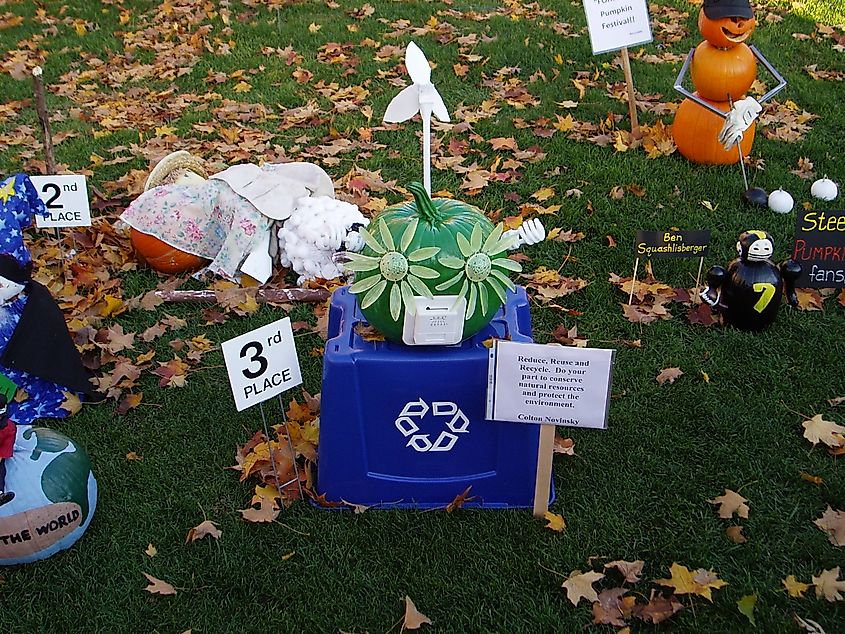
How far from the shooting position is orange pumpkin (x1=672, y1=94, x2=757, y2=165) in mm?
4887

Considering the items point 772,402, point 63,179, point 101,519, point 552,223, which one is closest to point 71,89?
point 63,179

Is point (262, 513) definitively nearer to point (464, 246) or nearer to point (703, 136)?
point (464, 246)

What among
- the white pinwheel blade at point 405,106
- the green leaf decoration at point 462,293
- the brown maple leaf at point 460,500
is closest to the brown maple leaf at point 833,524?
the brown maple leaf at point 460,500

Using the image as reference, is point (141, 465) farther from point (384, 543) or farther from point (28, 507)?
point (384, 543)

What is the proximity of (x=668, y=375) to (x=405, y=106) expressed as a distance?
1655mm

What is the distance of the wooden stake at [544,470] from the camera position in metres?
2.65

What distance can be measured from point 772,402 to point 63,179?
3536 mm

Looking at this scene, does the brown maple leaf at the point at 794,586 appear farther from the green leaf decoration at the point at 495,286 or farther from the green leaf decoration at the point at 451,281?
the green leaf decoration at the point at 451,281

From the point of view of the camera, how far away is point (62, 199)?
159 inches

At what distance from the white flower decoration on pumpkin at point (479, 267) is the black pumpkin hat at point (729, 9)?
2.92 meters

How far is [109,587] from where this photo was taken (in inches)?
105

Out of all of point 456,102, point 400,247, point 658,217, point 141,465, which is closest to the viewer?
point 400,247

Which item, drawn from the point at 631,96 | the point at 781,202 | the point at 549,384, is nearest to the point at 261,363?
the point at 549,384

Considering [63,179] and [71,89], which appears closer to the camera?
[63,179]
